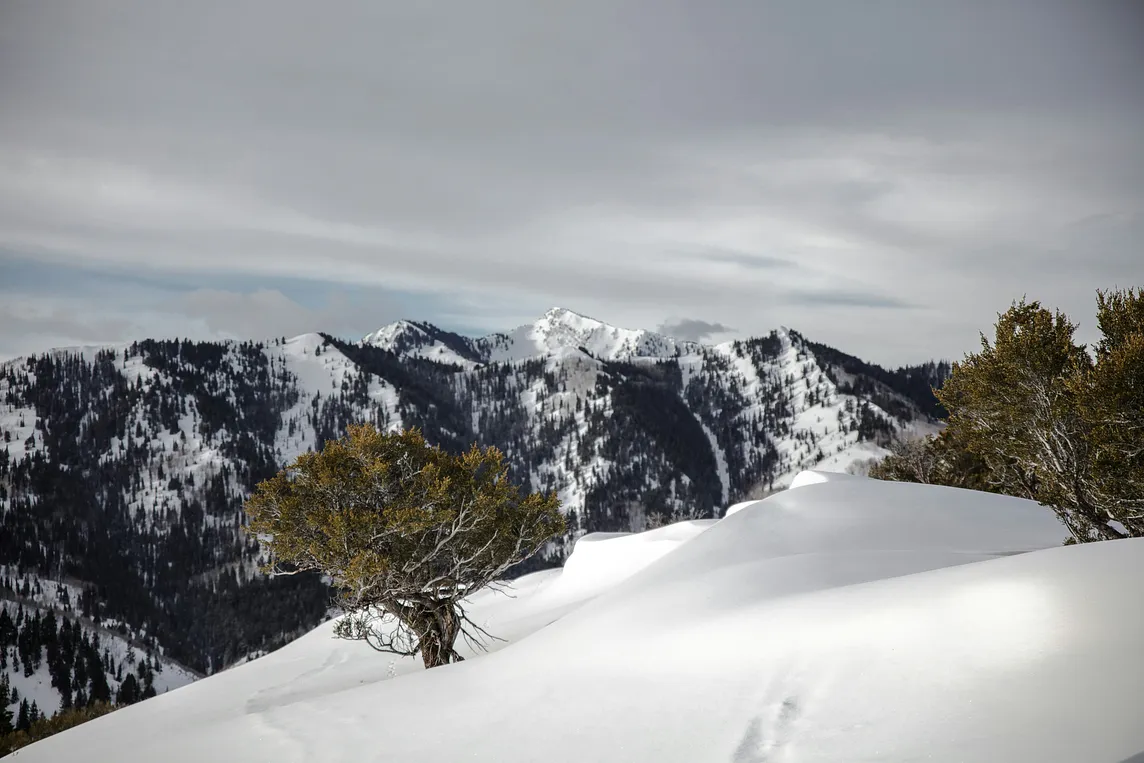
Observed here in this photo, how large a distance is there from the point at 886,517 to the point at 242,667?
27376 millimetres

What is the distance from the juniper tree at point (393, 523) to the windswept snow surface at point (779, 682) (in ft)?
16.2

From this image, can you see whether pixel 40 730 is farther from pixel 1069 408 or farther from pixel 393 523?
pixel 1069 408

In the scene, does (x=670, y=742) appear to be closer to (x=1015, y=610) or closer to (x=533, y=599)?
(x=1015, y=610)

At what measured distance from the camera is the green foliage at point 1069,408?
18047 millimetres

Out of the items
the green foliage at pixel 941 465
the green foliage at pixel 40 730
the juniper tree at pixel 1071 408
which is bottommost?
the green foliage at pixel 40 730

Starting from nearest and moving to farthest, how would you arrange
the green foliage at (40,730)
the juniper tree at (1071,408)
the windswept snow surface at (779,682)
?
the windswept snow surface at (779,682)
the juniper tree at (1071,408)
the green foliage at (40,730)

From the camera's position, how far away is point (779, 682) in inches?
350

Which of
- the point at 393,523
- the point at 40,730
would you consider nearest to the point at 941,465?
the point at 393,523

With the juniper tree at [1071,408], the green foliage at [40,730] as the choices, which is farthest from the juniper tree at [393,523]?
the green foliage at [40,730]

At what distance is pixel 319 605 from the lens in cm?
19862

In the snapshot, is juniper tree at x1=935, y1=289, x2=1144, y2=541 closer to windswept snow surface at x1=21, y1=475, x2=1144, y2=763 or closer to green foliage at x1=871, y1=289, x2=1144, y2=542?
green foliage at x1=871, y1=289, x2=1144, y2=542

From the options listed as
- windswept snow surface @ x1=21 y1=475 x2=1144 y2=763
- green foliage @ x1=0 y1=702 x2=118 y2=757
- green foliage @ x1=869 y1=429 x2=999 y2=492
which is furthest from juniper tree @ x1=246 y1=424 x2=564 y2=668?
green foliage @ x1=869 y1=429 x2=999 y2=492

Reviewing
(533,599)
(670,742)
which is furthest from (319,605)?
(670,742)

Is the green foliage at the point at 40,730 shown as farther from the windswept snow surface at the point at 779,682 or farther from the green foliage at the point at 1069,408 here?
the green foliage at the point at 1069,408
